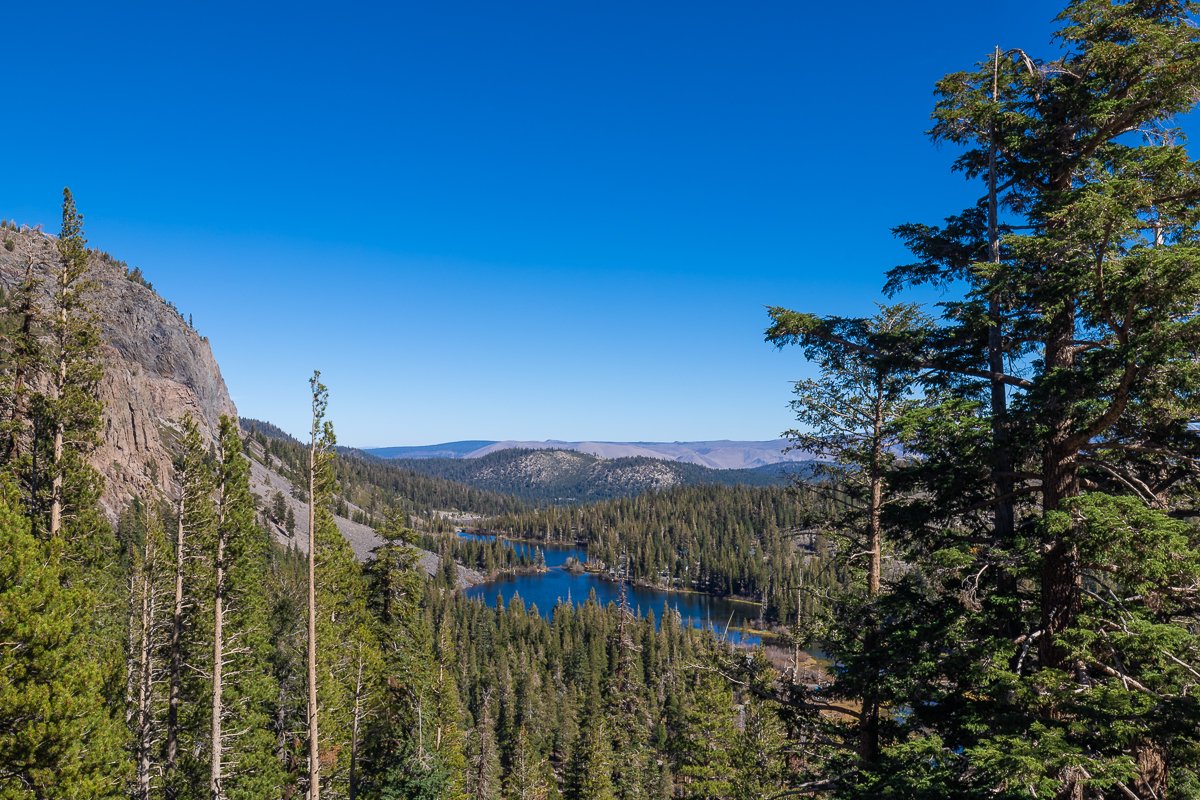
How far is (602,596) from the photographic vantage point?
142375 mm

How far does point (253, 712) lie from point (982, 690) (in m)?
21.4

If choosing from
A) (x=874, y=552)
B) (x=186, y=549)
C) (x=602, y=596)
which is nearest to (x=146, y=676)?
(x=186, y=549)

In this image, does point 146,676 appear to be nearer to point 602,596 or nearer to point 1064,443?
point 1064,443

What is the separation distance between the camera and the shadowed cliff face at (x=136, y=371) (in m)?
106

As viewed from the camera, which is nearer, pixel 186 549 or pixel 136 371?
pixel 186 549

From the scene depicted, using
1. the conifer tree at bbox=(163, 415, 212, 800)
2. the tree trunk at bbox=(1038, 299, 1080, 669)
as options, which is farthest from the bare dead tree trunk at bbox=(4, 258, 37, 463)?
the tree trunk at bbox=(1038, 299, 1080, 669)

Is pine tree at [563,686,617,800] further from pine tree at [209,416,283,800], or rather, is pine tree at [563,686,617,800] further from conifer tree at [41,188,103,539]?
conifer tree at [41,188,103,539]

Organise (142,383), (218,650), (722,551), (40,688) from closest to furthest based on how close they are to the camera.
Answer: (40,688) → (218,650) → (142,383) → (722,551)

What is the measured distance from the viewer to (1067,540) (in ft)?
20.5

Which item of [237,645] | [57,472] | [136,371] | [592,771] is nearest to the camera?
[57,472]

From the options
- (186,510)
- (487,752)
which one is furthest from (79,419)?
(487,752)

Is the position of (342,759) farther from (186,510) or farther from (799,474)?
(799,474)

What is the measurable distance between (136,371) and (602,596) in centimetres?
12238

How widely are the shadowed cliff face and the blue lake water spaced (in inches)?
2748
